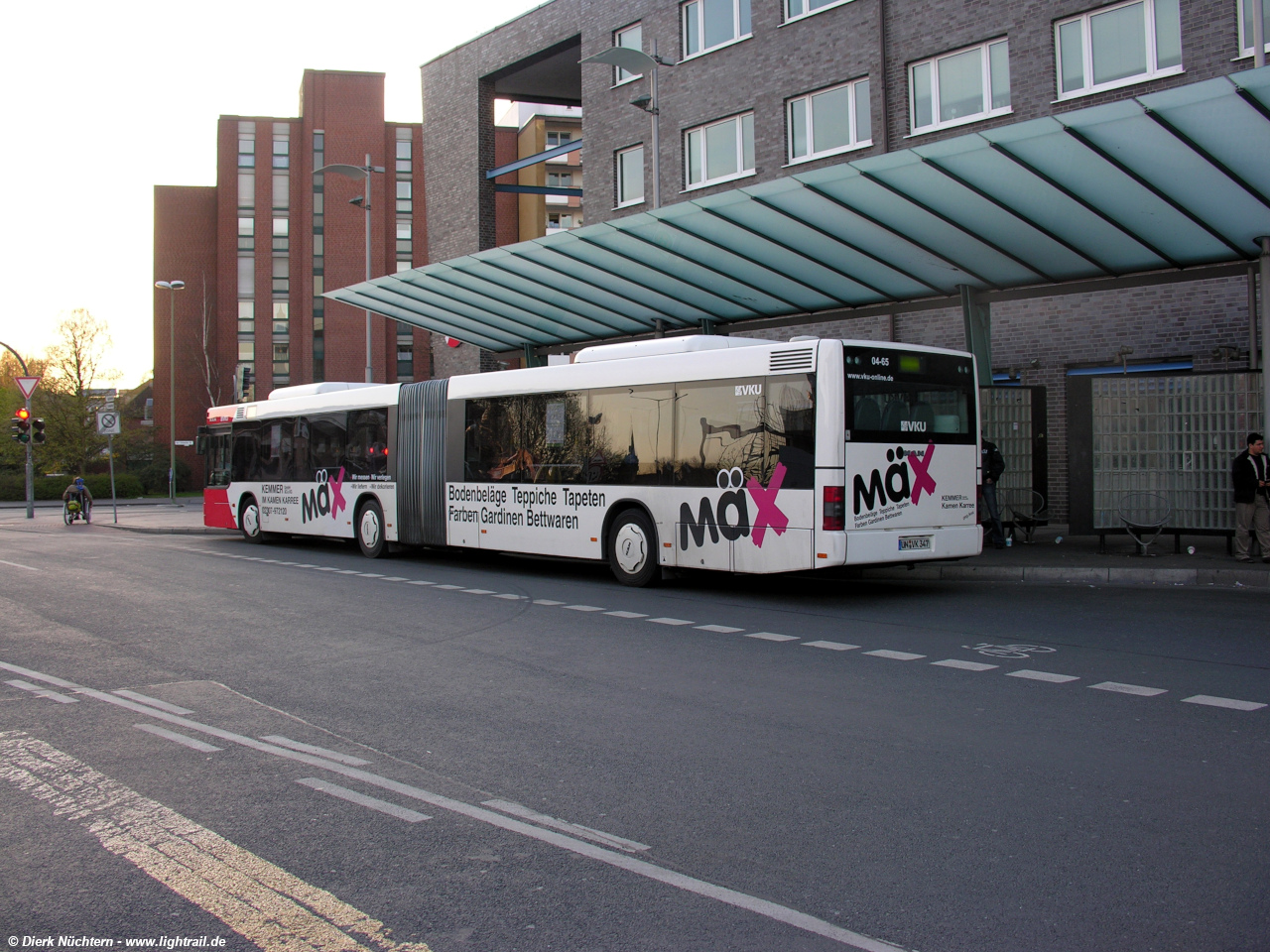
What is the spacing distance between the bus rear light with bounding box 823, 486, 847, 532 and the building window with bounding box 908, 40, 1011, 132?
1245cm

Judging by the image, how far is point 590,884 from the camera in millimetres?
3875

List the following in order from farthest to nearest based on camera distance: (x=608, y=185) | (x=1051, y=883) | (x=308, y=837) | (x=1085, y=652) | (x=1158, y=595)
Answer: (x=608, y=185)
(x=1158, y=595)
(x=1085, y=652)
(x=308, y=837)
(x=1051, y=883)

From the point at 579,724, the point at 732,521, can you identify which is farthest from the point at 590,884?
the point at 732,521

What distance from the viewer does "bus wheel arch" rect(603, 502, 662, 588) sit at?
13312 millimetres

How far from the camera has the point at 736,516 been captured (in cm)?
1223

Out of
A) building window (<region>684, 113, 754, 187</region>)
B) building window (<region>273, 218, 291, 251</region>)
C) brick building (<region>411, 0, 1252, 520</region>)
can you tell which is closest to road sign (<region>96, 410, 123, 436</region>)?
brick building (<region>411, 0, 1252, 520</region>)

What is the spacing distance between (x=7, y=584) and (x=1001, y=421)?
14.4 meters

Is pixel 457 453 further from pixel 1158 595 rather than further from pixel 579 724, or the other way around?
pixel 579 724

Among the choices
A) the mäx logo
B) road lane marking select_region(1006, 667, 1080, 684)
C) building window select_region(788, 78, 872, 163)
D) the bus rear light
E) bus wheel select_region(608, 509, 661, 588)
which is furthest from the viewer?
building window select_region(788, 78, 872, 163)

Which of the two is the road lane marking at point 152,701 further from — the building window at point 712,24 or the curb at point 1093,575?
the building window at point 712,24

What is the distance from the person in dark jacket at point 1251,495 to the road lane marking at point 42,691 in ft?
43.3

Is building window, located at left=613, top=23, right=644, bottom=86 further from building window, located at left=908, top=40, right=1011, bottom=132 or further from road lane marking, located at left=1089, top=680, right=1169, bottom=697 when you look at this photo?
road lane marking, located at left=1089, top=680, right=1169, bottom=697

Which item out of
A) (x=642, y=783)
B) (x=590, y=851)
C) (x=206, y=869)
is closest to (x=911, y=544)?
(x=642, y=783)

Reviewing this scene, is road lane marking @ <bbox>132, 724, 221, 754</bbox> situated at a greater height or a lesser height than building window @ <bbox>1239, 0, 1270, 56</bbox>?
lesser
